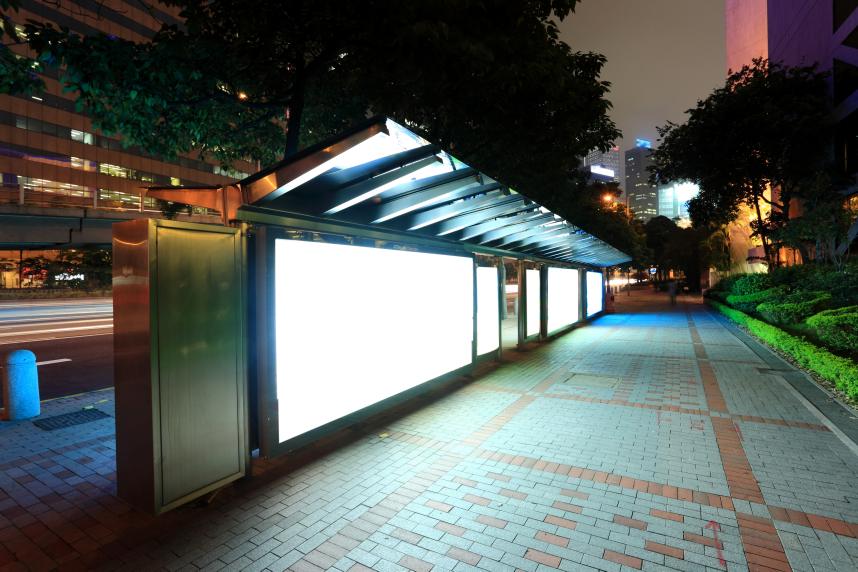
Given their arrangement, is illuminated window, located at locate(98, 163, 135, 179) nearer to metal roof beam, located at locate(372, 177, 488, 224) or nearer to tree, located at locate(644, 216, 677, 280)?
metal roof beam, located at locate(372, 177, 488, 224)

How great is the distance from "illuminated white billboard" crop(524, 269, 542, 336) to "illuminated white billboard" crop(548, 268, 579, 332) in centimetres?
89

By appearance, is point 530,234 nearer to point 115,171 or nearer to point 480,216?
point 480,216

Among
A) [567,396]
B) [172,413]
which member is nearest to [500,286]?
[567,396]

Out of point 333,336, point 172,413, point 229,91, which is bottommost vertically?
point 172,413

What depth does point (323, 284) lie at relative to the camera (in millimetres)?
4578

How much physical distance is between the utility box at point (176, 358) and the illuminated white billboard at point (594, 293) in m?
17.4

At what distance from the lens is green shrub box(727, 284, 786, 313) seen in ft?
46.2

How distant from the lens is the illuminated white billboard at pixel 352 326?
419cm

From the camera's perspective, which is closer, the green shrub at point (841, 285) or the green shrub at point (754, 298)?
the green shrub at point (841, 285)

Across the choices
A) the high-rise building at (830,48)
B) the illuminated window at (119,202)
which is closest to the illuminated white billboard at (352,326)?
the high-rise building at (830,48)

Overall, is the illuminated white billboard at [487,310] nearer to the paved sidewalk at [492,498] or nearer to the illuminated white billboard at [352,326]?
the illuminated white billboard at [352,326]

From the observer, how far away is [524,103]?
387 inches

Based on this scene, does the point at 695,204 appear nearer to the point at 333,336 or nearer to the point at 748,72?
the point at 748,72

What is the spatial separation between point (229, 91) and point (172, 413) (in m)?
7.17
